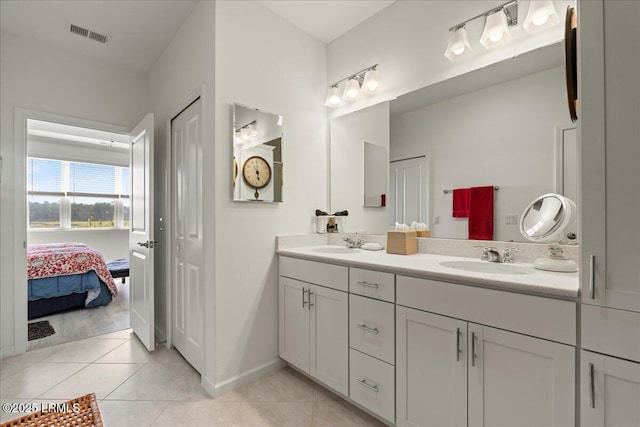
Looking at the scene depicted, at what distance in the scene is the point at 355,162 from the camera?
2473 millimetres

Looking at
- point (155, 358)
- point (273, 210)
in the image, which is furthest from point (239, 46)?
point (155, 358)

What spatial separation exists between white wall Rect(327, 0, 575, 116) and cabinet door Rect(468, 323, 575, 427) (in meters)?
1.49

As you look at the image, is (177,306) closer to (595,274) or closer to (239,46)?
(239,46)

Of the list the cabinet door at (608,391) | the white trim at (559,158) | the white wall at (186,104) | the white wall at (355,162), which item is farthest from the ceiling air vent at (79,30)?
the cabinet door at (608,391)

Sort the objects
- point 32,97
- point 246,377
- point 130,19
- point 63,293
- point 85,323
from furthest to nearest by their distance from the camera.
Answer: point 63,293
point 85,323
point 32,97
point 130,19
point 246,377

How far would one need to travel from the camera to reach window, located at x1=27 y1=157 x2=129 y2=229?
5313 mm

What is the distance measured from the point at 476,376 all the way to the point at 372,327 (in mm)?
526

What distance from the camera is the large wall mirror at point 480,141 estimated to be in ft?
5.00

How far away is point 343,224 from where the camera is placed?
2.54m

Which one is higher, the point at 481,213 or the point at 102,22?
the point at 102,22

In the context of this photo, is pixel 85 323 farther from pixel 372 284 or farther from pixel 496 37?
pixel 496 37

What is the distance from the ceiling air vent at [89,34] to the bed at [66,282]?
8.52 ft

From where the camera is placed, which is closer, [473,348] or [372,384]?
[473,348]

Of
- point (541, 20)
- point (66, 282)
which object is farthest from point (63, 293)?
point (541, 20)
